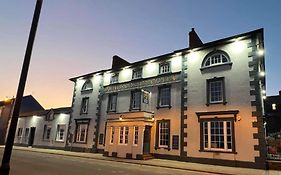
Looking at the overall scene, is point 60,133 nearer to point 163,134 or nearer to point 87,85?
point 87,85

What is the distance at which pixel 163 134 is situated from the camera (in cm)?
1997

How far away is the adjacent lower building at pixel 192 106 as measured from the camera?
15.8m

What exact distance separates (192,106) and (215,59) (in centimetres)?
454

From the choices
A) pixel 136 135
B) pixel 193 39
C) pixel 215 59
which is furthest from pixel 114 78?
pixel 215 59

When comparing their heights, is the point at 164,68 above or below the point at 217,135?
above

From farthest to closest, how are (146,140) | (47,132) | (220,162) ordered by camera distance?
(47,132) → (146,140) → (220,162)

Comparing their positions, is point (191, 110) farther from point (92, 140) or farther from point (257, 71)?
point (92, 140)

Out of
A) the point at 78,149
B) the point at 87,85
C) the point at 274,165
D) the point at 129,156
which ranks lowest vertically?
the point at 78,149

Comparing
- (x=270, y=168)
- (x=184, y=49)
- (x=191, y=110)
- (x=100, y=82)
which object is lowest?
(x=270, y=168)

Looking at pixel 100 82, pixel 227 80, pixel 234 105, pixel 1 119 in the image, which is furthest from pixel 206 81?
pixel 1 119

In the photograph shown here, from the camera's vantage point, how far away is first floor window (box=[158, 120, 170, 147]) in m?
19.6

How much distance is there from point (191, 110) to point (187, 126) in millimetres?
1415

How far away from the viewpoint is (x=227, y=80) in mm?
17391

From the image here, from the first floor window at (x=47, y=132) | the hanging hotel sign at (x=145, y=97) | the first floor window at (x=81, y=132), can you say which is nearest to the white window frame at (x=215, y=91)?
the hanging hotel sign at (x=145, y=97)
